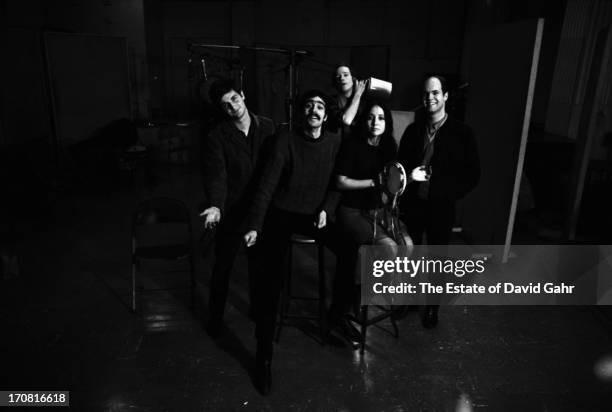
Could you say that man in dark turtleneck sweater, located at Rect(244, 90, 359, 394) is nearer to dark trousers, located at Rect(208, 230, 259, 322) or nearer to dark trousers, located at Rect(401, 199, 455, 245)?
dark trousers, located at Rect(208, 230, 259, 322)

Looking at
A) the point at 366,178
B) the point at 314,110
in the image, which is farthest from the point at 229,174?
the point at 366,178

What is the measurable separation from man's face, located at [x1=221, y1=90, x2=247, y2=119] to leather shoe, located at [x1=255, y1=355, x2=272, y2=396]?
1.36 meters

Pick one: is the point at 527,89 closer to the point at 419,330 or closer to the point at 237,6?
the point at 419,330

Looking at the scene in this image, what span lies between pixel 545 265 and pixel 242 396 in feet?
9.42

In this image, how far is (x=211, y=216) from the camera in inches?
94.4

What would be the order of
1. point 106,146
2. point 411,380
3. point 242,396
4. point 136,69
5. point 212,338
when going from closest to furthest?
point 242,396 < point 411,380 < point 212,338 < point 106,146 < point 136,69

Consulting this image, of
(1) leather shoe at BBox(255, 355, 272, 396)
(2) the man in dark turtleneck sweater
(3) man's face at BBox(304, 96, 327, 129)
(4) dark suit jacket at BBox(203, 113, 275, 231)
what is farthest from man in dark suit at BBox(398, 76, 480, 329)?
(1) leather shoe at BBox(255, 355, 272, 396)

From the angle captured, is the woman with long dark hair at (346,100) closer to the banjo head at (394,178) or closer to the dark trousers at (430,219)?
the banjo head at (394,178)

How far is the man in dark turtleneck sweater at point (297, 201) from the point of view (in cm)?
232

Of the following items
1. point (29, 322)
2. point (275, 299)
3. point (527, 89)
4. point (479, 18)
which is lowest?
point (29, 322)

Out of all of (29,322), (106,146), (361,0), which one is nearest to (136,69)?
(106,146)

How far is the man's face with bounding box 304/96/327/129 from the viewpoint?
2307 mm

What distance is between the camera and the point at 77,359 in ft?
8.05

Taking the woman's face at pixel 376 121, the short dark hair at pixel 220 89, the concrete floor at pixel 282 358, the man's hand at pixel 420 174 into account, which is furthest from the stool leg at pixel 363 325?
the short dark hair at pixel 220 89
